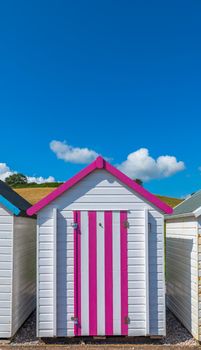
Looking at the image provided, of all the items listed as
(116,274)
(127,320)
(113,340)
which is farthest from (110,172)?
(113,340)

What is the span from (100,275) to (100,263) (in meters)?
0.23

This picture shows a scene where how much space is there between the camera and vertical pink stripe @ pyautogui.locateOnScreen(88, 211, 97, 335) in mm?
6941

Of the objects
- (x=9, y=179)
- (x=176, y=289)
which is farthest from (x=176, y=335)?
(x=9, y=179)

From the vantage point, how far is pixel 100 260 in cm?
702

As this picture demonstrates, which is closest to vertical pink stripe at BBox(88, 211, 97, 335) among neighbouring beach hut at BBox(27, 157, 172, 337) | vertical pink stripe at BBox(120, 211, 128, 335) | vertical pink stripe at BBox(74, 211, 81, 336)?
neighbouring beach hut at BBox(27, 157, 172, 337)

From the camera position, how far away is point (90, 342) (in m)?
7.06

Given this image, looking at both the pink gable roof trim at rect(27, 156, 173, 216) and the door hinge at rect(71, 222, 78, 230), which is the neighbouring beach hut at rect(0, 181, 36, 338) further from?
the door hinge at rect(71, 222, 78, 230)

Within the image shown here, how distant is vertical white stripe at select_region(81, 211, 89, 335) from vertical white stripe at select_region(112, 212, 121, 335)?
1.72 feet

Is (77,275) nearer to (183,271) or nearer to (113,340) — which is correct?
(113,340)

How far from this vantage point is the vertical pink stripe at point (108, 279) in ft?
22.8

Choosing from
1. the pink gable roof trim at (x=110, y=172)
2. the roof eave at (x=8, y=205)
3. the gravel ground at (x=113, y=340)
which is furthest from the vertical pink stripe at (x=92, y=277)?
the roof eave at (x=8, y=205)

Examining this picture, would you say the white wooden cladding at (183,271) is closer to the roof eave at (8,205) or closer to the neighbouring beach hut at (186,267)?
the neighbouring beach hut at (186,267)

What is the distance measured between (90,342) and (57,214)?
2.59m

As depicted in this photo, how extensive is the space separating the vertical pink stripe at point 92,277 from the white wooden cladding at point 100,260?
10 centimetres
